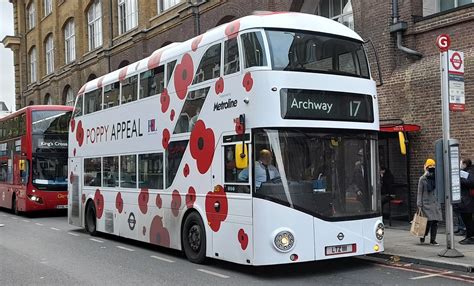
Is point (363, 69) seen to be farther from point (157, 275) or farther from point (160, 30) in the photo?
point (160, 30)

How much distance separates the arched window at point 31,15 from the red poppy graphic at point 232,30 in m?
40.0

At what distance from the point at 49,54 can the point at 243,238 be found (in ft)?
125

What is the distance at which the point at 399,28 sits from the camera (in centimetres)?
1387

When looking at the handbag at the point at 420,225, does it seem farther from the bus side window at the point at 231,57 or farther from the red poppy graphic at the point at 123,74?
the red poppy graphic at the point at 123,74

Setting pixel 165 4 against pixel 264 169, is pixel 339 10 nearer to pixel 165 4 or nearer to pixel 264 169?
pixel 264 169

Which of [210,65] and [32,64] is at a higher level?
[32,64]

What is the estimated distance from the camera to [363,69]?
29.4ft

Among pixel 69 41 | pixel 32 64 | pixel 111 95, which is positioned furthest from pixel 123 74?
pixel 32 64

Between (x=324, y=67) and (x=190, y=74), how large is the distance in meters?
2.57

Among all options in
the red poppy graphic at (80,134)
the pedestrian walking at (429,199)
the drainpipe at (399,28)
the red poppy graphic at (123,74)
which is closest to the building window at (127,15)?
the red poppy graphic at (80,134)

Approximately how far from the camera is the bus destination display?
8.03 m

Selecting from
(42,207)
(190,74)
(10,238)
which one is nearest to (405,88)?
(190,74)

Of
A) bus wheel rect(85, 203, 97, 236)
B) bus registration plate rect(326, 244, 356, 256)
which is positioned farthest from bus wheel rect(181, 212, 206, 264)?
bus wheel rect(85, 203, 97, 236)

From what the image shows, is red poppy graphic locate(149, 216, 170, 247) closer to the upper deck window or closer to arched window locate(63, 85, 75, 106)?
the upper deck window
